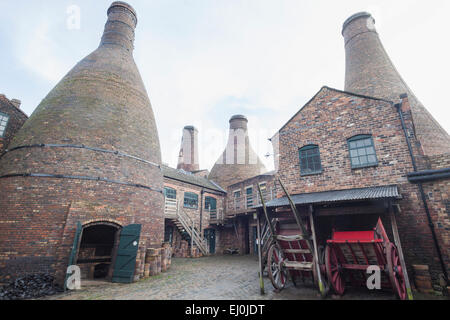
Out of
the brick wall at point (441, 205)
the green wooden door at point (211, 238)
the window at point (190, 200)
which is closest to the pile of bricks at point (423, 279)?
the brick wall at point (441, 205)

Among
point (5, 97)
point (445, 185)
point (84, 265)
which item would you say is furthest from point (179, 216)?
point (445, 185)

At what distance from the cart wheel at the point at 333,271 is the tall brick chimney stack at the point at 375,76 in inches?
360

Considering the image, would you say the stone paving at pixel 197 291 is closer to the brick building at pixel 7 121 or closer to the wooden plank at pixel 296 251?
the wooden plank at pixel 296 251

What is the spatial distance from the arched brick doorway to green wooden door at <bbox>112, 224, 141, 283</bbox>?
266 mm

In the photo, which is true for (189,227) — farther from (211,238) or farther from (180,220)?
(211,238)

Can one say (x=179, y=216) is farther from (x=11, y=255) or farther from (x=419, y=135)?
(x=419, y=135)

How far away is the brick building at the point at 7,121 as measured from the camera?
11172 millimetres

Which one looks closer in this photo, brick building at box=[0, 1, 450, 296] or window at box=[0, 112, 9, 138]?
brick building at box=[0, 1, 450, 296]

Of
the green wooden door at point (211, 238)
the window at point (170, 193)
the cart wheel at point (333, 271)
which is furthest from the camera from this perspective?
the green wooden door at point (211, 238)

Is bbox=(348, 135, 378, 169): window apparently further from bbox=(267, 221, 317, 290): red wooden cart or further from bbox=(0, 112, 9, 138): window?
bbox=(0, 112, 9, 138): window

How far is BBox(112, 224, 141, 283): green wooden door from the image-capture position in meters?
8.10

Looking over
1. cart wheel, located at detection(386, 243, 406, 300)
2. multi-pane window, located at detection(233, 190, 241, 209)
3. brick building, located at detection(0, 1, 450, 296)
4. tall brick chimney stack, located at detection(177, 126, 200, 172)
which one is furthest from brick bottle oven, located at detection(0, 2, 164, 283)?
tall brick chimney stack, located at detection(177, 126, 200, 172)

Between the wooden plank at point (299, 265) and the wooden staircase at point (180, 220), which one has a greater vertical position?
the wooden staircase at point (180, 220)

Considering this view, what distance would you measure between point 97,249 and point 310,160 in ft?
31.6
